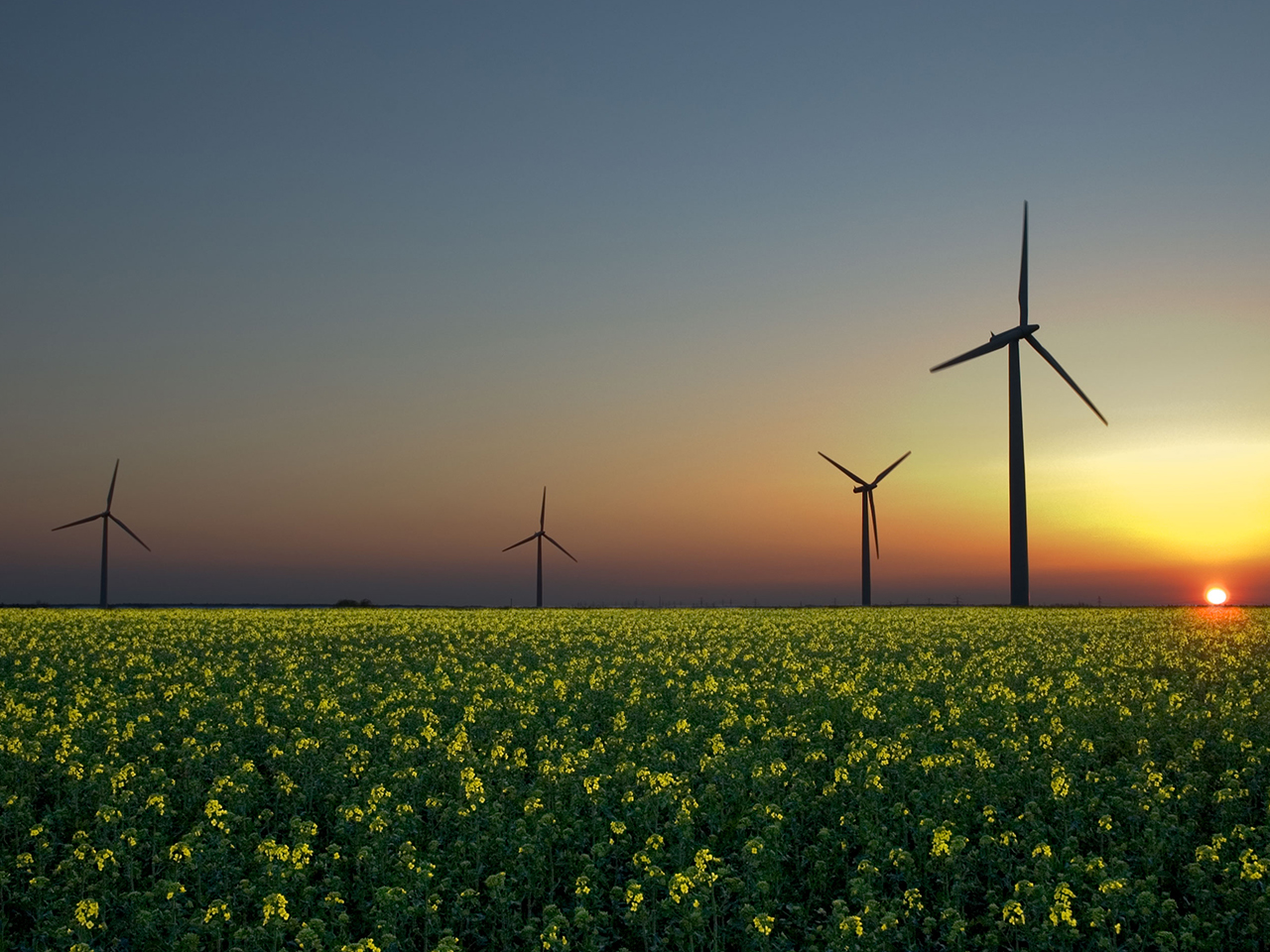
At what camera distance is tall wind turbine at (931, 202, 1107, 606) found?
85.7 m

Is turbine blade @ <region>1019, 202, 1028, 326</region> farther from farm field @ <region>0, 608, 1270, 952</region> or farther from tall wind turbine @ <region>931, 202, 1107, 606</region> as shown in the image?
farm field @ <region>0, 608, 1270, 952</region>

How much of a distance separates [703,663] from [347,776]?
60.4ft

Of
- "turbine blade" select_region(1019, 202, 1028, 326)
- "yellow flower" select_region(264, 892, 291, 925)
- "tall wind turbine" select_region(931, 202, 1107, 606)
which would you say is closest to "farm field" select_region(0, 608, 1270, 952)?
"yellow flower" select_region(264, 892, 291, 925)

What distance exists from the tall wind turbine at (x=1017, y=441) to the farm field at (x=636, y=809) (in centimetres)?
5110

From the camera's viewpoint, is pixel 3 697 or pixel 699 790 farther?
pixel 3 697

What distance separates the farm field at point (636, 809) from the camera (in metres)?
16.1

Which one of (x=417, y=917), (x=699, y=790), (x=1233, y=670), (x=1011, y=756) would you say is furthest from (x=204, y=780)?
(x=1233, y=670)

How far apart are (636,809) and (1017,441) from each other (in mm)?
75152

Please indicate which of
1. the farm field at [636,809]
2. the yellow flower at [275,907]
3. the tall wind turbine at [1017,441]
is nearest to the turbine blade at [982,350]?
the tall wind turbine at [1017,441]

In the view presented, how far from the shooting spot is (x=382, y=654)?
42.7m

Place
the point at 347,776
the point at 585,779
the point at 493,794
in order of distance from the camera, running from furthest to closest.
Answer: the point at 347,776, the point at 493,794, the point at 585,779

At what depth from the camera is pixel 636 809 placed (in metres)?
20.0

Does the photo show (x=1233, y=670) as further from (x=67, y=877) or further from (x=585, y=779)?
→ (x=67, y=877)

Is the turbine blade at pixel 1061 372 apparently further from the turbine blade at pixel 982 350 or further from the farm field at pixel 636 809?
the farm field at pixel 636 809
